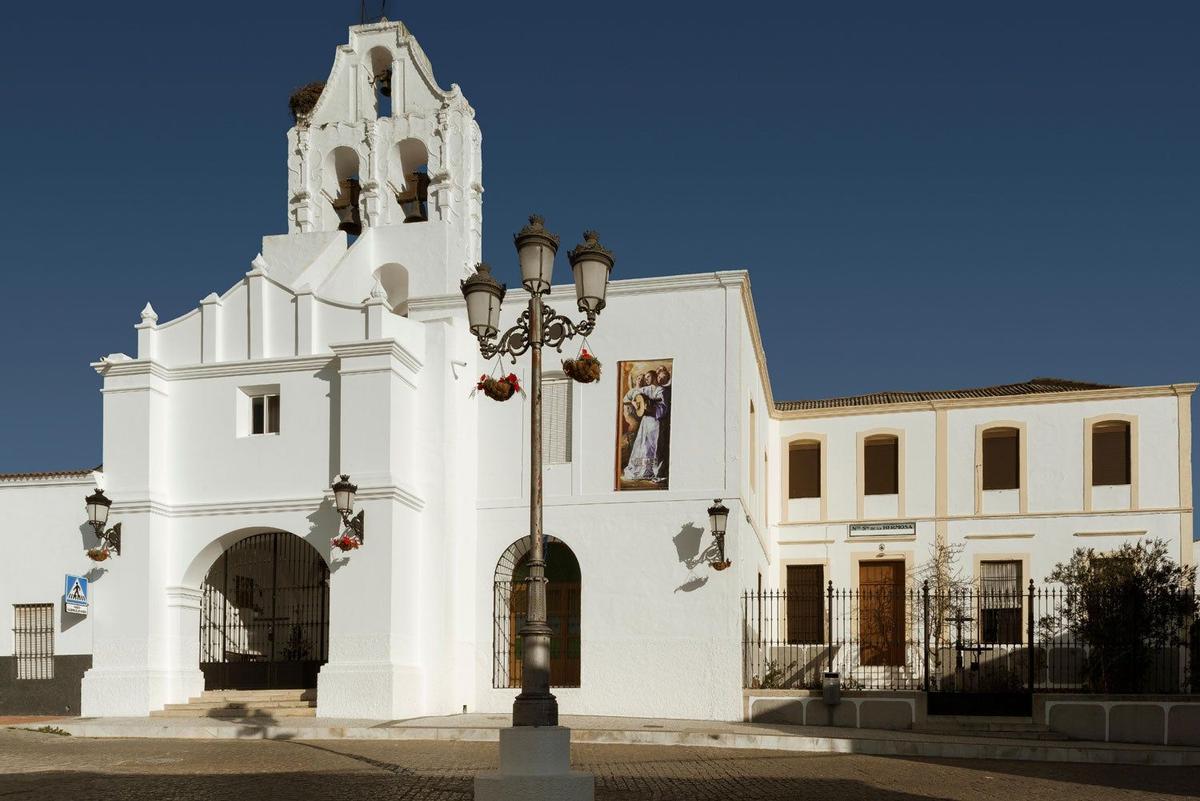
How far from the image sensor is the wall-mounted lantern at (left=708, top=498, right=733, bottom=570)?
21.7 m

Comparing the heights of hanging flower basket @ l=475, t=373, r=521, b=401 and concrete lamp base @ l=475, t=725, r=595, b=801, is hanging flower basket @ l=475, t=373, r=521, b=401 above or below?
Result: above

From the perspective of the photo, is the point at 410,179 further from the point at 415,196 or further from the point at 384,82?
the point at 384,82

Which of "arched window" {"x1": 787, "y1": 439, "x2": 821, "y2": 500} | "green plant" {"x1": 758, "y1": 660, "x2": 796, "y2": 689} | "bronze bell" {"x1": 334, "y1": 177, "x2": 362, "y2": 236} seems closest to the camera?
"green plant" {"x1": 758, "y1": 660, "x2": 796, "y2": 689}

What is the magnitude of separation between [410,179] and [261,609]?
945 cm

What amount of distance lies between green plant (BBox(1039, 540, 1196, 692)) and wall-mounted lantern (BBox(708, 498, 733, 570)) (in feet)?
19.0

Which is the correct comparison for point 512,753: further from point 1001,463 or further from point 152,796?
point 1001,463

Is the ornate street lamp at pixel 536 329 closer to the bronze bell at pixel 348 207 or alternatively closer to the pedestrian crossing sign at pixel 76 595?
the pedestrian crossing sign at pixel 76 595

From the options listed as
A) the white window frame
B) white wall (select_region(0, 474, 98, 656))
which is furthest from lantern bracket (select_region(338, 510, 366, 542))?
white wall (select_region(0, 474, 98, 656))

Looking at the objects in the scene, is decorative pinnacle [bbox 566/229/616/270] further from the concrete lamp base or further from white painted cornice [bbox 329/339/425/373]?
white painted cornice [bbox 329/339/425/373]

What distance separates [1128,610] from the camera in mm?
21484

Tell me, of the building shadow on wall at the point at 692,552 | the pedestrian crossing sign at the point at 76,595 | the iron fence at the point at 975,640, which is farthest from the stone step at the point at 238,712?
the iron fence at the point at 975,640

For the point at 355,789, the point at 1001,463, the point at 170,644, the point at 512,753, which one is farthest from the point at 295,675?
the point at 1001,463

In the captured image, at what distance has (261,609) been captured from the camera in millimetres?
24547

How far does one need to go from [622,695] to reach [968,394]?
12678 millimetres
